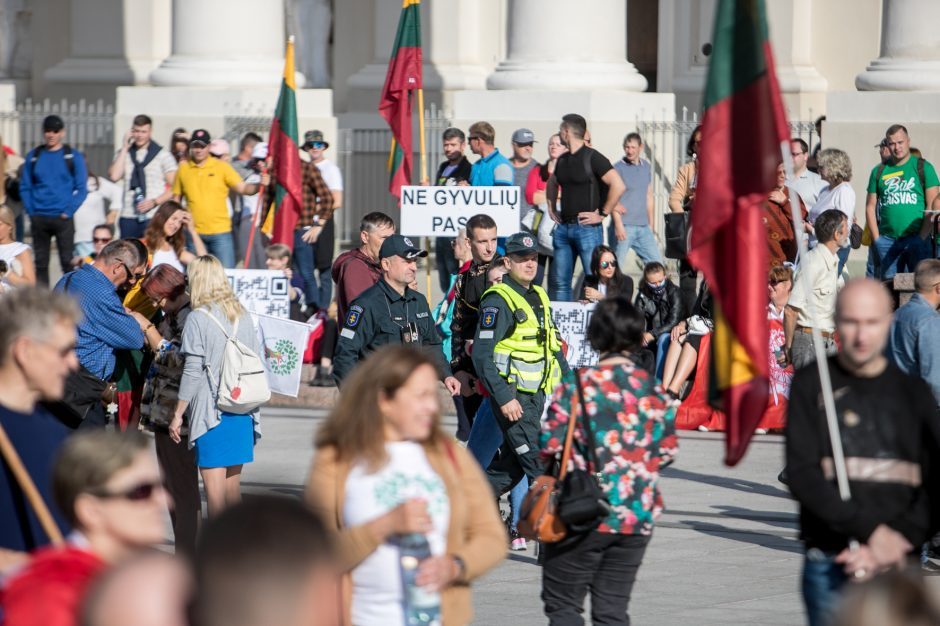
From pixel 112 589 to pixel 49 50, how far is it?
963 inches

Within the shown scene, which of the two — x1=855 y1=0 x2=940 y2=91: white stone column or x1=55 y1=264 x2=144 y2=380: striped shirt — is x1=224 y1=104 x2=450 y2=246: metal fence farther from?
x1=55 y1=264 x2=144 y2=380: striped shirt

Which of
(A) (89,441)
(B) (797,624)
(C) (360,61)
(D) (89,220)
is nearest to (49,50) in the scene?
(C) (360,61)

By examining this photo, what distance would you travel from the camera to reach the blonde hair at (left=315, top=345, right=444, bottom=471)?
5184 millimetres

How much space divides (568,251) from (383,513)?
451 inches

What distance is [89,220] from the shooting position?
20.3 metres

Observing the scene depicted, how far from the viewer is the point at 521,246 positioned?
9695mm

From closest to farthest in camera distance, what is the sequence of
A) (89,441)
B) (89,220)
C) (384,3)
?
(89,441), (89,220), (384,3)

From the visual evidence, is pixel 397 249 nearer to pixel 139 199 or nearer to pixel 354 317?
pixel 354 317

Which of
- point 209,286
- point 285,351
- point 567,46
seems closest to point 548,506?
point 209,286

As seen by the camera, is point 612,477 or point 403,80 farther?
point 403,80

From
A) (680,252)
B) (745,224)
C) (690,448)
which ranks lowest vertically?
(690,448)

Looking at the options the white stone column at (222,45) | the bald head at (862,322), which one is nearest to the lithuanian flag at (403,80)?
the white stone column at (222,45)

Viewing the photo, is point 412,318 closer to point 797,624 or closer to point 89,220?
point 797,624

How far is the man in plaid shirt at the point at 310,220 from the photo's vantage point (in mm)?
17984
